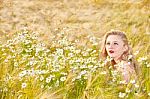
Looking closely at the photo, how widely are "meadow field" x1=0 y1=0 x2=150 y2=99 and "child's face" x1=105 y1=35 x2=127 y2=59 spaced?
91 millimetres

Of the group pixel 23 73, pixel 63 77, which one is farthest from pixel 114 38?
pixel 23 73

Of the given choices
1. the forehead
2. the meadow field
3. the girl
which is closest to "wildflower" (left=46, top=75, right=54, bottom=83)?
the meadow field

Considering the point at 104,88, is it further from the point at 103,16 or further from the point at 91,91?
the point at 103,16

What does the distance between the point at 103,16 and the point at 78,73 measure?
1.57m

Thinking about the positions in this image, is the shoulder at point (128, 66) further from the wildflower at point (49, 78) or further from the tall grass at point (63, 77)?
the wildflower at point (49, 78)

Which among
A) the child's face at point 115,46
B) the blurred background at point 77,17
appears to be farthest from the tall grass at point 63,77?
the blurred background at point 77,17

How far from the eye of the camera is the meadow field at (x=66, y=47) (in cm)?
317

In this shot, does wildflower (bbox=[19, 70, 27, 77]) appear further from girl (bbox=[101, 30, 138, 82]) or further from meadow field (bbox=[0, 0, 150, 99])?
girl (bbox=[101, 30, 138, 82])

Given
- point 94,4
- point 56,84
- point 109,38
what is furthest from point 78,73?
point 94,4

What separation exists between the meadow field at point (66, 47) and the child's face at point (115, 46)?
3.6 inches

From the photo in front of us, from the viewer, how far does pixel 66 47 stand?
3.81 metres

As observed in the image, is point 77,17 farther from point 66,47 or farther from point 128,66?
point 128,66

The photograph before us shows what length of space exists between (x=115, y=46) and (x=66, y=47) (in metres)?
0.39

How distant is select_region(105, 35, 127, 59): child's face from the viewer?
3554 millimetres
